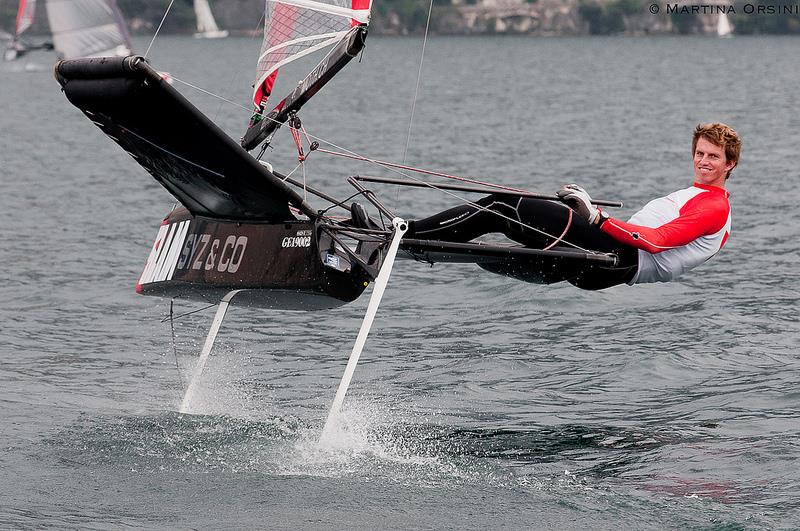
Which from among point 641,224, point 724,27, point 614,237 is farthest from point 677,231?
point 724,27

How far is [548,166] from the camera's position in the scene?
23.2m

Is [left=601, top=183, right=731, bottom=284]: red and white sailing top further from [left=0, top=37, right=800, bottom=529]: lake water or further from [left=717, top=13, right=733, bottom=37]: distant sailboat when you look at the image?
[left=717, top=13, right=733, bottom=37]: distant sailboat

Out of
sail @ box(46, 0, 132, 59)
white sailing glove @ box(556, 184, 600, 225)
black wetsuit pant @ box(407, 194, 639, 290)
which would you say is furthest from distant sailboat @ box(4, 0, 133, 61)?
white sailing glove @ box(556, 184, 600, 225)

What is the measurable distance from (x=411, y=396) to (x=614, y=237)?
1.96m

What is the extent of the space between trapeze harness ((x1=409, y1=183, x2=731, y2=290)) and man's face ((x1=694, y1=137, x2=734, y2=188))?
62 mm

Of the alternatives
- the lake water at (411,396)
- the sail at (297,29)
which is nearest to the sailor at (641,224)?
the lake water at (411,396)

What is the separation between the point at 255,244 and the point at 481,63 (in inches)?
2855

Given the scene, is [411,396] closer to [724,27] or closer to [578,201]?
[578,201]

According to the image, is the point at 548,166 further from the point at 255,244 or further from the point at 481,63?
the point at 481,63

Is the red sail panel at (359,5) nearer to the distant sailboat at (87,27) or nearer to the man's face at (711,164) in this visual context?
the man's face at (711,164)

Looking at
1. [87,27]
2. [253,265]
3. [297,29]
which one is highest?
[297,29]

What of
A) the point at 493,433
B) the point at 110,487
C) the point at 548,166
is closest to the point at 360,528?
the point at 110,487

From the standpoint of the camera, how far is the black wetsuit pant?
22.5 feet

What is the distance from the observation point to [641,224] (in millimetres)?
6957
